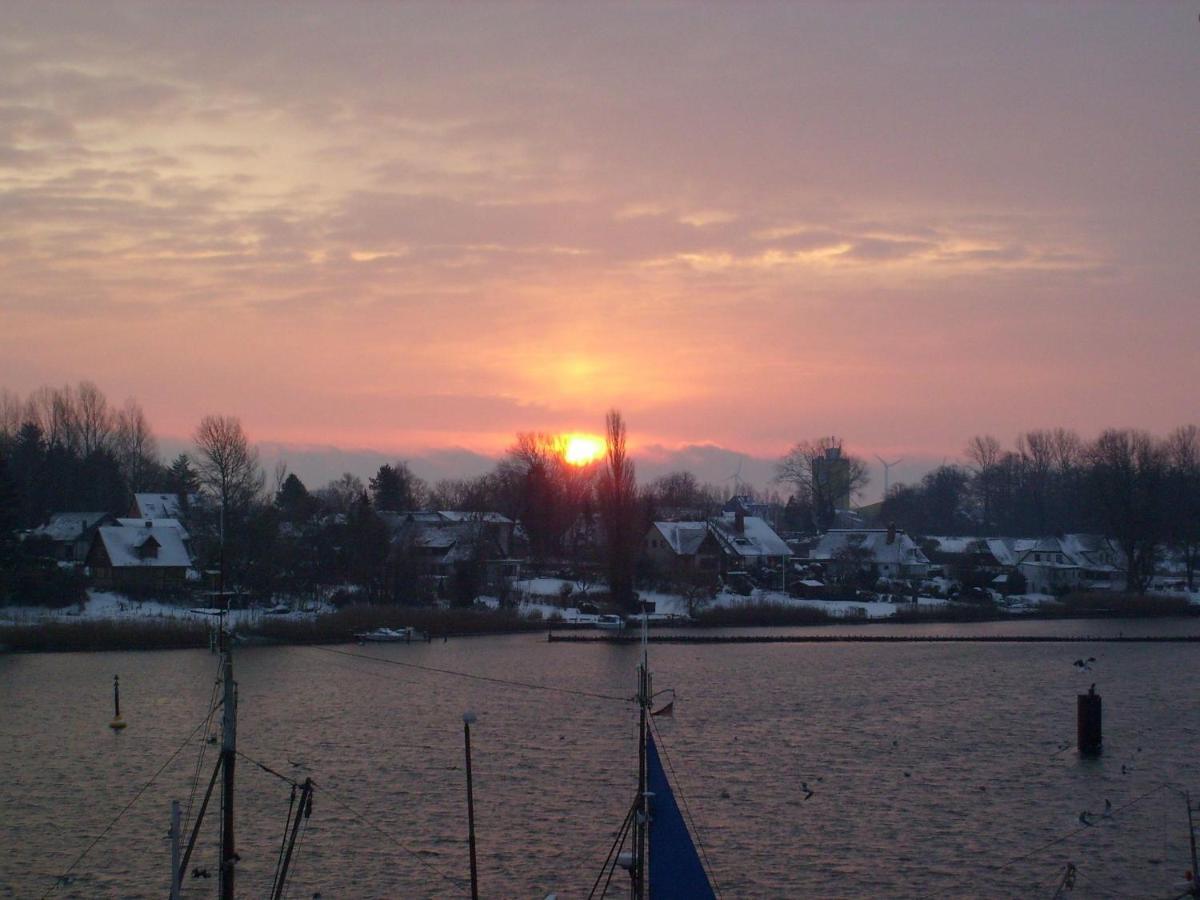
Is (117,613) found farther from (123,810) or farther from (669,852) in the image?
(669,852)

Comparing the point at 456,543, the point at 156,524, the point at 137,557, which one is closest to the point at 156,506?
the point at 156,524

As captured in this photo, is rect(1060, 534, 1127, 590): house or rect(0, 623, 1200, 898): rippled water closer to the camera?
rect(0, 623, 1200, 898): rippled water

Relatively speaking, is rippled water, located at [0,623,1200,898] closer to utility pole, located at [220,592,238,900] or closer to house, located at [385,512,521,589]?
utility pole, located at [220,592,238,900]

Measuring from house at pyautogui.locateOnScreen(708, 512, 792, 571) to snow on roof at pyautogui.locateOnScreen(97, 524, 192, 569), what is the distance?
45340 millimetres

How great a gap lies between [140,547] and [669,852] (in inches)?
2862

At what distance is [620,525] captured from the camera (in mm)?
89750

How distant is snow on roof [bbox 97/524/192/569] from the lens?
84500 mm

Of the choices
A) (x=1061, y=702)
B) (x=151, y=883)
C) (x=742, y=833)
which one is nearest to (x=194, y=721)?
(x=151, y=883)

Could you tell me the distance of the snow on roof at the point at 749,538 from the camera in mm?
117000

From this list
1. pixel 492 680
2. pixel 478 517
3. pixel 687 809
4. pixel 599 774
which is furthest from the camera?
pixel 478 517

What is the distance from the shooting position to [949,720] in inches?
1813

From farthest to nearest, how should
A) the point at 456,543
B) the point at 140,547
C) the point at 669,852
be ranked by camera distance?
the point at 456,543
the point at 140,547
the point at 669,852

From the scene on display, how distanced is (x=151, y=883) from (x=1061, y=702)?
37.6 metres

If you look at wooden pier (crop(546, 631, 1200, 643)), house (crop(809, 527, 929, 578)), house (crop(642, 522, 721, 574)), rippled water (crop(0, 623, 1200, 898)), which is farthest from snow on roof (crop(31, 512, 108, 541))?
house (crop(809, 527, 929, 578))
